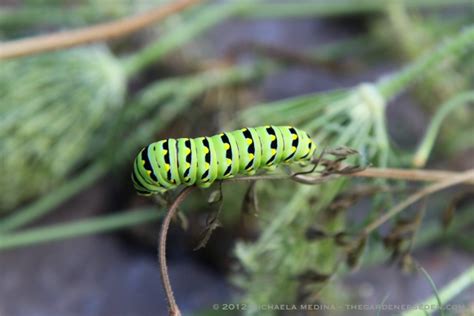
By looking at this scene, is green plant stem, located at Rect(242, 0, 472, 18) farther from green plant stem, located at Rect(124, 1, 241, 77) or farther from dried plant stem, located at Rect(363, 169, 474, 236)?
dried plant stem, located at Rect(363, 169, 474, 236)

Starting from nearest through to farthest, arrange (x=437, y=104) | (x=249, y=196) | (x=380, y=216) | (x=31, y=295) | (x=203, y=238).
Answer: (x=203, y=238) → (x=249, y=196) → (x=380, y=216) → (x=31, y=295) → (x=437, y=104)

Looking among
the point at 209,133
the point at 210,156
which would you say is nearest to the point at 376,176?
the point at 210,156

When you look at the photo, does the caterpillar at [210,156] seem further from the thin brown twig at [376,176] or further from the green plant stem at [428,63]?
the green plant stem at [428,63]

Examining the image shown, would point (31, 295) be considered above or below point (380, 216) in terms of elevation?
below

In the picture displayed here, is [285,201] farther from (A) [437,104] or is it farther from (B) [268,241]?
(A) [437,104]

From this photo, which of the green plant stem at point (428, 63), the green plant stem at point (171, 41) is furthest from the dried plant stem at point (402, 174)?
the green plant stem at point (171, 41)

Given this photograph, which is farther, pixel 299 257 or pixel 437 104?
pixel 437 104

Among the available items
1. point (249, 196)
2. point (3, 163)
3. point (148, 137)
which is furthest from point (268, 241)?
point (3, 163)
